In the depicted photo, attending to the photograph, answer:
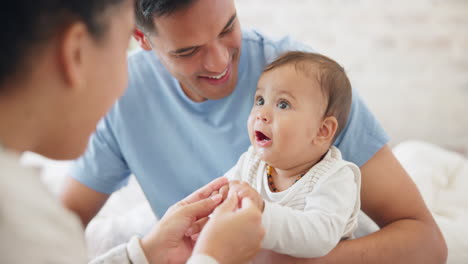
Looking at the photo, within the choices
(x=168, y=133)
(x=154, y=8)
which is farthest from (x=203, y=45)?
(x=168, y=133)

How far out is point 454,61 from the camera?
2.98m

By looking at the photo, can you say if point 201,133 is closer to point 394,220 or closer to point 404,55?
point 394,220

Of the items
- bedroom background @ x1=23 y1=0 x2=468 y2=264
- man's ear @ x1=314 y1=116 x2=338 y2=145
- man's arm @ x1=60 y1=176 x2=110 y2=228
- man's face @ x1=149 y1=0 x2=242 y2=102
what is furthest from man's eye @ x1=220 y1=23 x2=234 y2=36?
bedroom background @ x1=23 y1=0 x2=468 y2=264

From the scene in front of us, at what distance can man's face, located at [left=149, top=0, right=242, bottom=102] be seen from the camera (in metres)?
1.22

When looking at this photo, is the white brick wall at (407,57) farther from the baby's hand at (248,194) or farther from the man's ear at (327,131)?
the baby's hand at (248,194)

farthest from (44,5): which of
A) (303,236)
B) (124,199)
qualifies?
(124,199)

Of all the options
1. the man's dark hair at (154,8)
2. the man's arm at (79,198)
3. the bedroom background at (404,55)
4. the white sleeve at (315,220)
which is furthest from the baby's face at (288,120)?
the bedroom background at (404,55)

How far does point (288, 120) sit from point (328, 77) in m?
0.16

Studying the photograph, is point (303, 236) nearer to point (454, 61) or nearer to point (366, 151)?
point (366, 151)

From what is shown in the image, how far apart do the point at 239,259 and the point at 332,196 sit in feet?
0.95

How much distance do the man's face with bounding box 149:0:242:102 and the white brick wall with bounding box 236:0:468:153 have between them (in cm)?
173

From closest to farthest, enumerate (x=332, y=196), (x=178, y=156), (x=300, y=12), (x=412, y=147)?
(x=332, y=196) < (x=178, y=156) < (x=412, y=147) < (x=300, y=12)

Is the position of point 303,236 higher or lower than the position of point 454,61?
higher

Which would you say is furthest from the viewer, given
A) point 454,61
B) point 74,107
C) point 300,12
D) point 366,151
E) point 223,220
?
point 300,12
